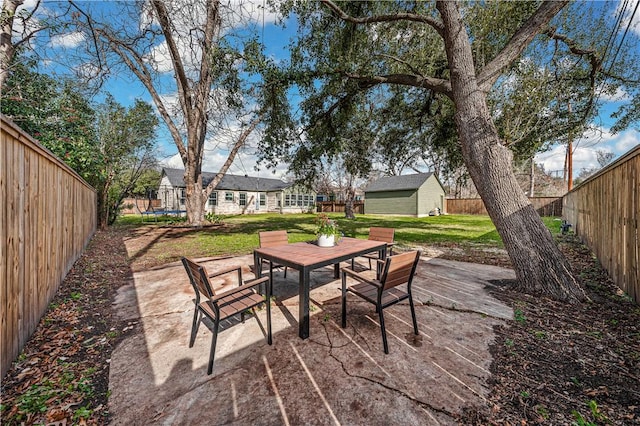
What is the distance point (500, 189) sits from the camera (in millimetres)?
4141

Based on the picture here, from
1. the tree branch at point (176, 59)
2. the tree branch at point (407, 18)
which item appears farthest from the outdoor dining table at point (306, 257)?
the tree branch at point (176, 59)

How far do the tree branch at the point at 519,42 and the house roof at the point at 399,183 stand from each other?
1923 cm

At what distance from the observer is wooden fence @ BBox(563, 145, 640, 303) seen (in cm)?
323

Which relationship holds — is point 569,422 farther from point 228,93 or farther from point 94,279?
point 228,93

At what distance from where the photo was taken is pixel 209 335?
2.76 metres

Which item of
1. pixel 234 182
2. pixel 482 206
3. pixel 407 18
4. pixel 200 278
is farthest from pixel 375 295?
pixel 234 182

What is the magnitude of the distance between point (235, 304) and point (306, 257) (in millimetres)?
973

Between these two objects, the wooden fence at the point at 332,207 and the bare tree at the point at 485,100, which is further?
the wooden fence at the point at 332,207

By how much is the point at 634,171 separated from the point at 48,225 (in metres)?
7.70

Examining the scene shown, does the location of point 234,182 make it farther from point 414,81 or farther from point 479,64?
point 479,64

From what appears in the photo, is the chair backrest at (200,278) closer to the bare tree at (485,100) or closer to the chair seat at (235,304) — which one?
the chair seat at (235,304)

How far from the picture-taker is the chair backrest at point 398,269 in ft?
7.92

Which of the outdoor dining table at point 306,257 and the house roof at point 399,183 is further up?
the house roof at point 399,183

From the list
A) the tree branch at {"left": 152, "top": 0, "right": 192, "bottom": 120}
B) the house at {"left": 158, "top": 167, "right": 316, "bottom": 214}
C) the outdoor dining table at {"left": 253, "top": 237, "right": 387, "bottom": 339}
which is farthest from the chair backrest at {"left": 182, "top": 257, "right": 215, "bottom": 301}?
the house at {"left": 158, "top": 167, "right": 316, "bottom": 214}
